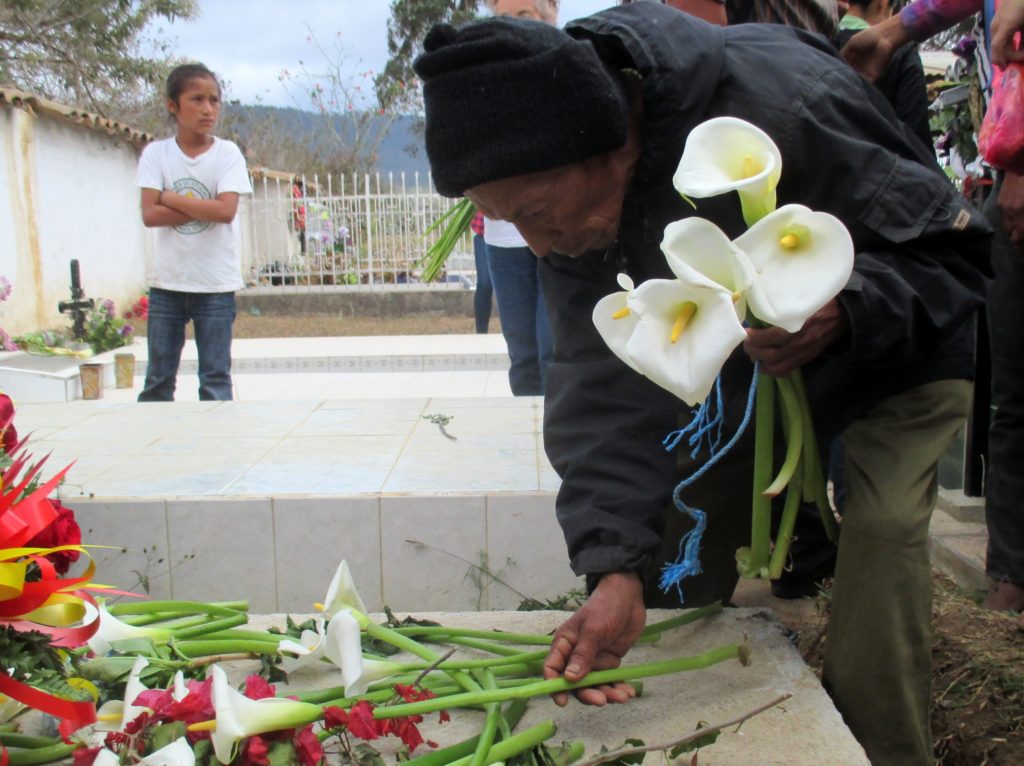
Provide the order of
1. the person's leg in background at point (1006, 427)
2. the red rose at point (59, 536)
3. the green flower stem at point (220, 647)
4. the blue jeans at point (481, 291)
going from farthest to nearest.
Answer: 1. the blue jeans at point (481, 291)
2. the person's leg in background at point (1006, 427)
3. the green flower stem at point (220, 647)
4. the red rose at point (59, 536)

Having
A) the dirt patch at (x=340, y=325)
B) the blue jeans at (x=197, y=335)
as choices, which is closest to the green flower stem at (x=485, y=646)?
the blue jeans at (x=197, y=335)

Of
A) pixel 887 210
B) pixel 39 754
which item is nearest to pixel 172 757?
pixel 39 754

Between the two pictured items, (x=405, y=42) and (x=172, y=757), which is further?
(x=405, y=42)

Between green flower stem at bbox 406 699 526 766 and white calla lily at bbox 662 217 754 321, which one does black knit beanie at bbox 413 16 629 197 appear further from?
green flower stem at bbox 406 699 526 766

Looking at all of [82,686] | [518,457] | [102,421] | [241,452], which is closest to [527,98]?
[82,686]

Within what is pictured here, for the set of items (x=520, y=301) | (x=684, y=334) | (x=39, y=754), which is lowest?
(x=39, y=754)

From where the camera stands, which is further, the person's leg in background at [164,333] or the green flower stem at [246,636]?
the person's leg in background at [164,333]

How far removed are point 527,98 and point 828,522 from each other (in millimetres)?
891

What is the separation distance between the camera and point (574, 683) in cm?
154

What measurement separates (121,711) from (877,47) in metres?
2.24

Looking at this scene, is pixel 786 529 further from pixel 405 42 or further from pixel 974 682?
pixel 405 42

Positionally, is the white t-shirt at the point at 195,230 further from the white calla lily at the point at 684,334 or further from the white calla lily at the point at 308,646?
the white calla lily at the point at 684,334

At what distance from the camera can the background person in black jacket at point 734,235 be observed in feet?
4.95

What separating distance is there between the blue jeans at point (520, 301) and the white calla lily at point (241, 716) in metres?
2.74
